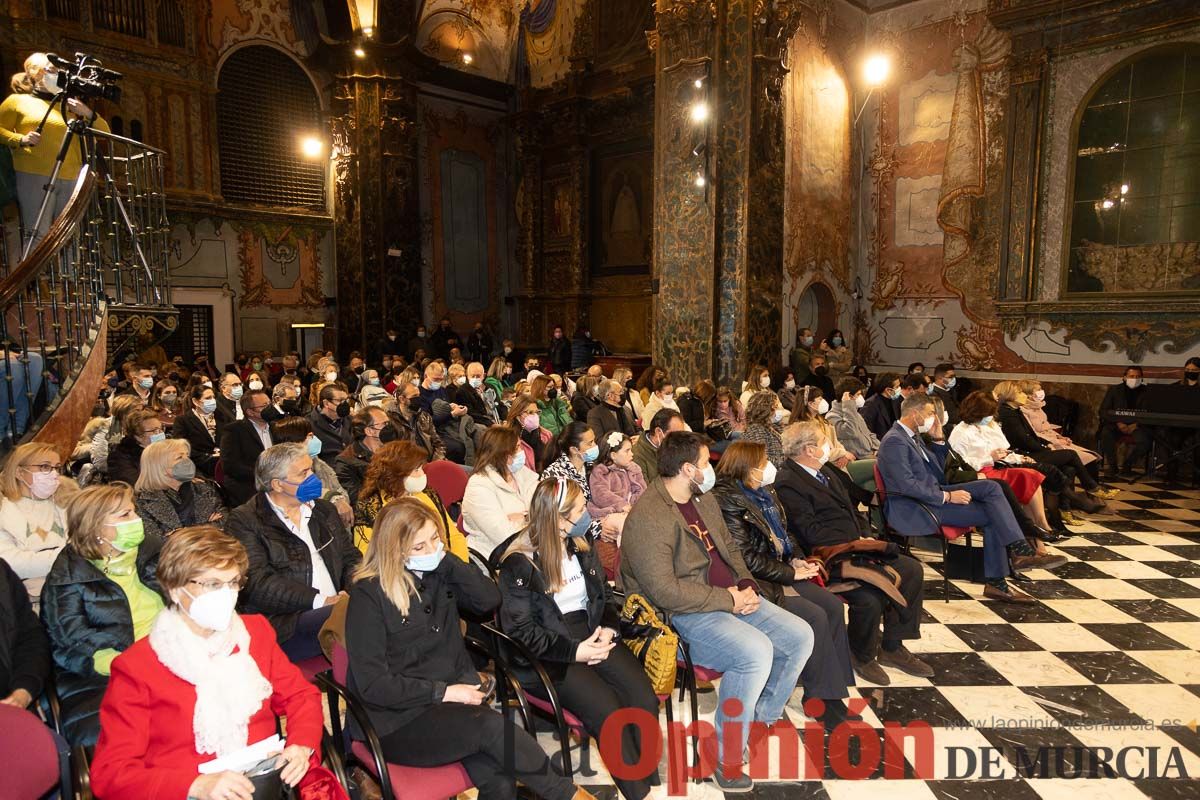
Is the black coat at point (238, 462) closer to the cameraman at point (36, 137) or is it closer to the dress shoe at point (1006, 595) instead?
the cameraman at point (36, 137)

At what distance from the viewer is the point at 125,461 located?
16.4ft

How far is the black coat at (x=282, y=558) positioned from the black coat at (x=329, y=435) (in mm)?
2878

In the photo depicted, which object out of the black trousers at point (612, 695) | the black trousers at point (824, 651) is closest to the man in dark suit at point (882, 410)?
the black trousers at point (824, 651)

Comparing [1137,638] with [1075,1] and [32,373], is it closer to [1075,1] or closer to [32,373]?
[32,373]

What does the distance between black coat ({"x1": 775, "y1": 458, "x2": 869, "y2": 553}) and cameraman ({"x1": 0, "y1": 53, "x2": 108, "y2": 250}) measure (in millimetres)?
5635

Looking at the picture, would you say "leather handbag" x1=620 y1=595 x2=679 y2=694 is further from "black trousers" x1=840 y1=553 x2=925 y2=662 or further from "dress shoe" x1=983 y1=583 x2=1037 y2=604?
"dress shoe" x1=983 y1=583 x2=1037 y2=604

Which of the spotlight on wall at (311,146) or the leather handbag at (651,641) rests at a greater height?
the spotlight on wall at (311,146)

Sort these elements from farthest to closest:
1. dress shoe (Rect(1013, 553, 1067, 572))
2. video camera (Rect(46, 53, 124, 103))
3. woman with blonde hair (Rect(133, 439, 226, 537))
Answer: dress shoe (Rect(1013, 553, 1067, 572)) < video camera (Rect(46, 53, 124, 103)) < woman with blonde hair (Rect(133, 439, 226, 537))

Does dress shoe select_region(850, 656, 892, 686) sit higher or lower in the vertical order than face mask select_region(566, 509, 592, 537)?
lower

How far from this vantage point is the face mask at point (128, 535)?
2.89m

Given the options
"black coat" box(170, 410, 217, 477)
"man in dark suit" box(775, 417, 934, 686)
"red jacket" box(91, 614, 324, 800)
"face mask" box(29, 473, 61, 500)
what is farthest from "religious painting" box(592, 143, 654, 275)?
"red jacket" box(91, 614, 324, 800)

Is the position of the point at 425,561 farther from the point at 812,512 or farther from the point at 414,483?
the point at 812,512

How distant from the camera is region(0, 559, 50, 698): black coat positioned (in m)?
2.58

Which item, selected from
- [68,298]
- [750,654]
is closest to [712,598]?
[750,654]
